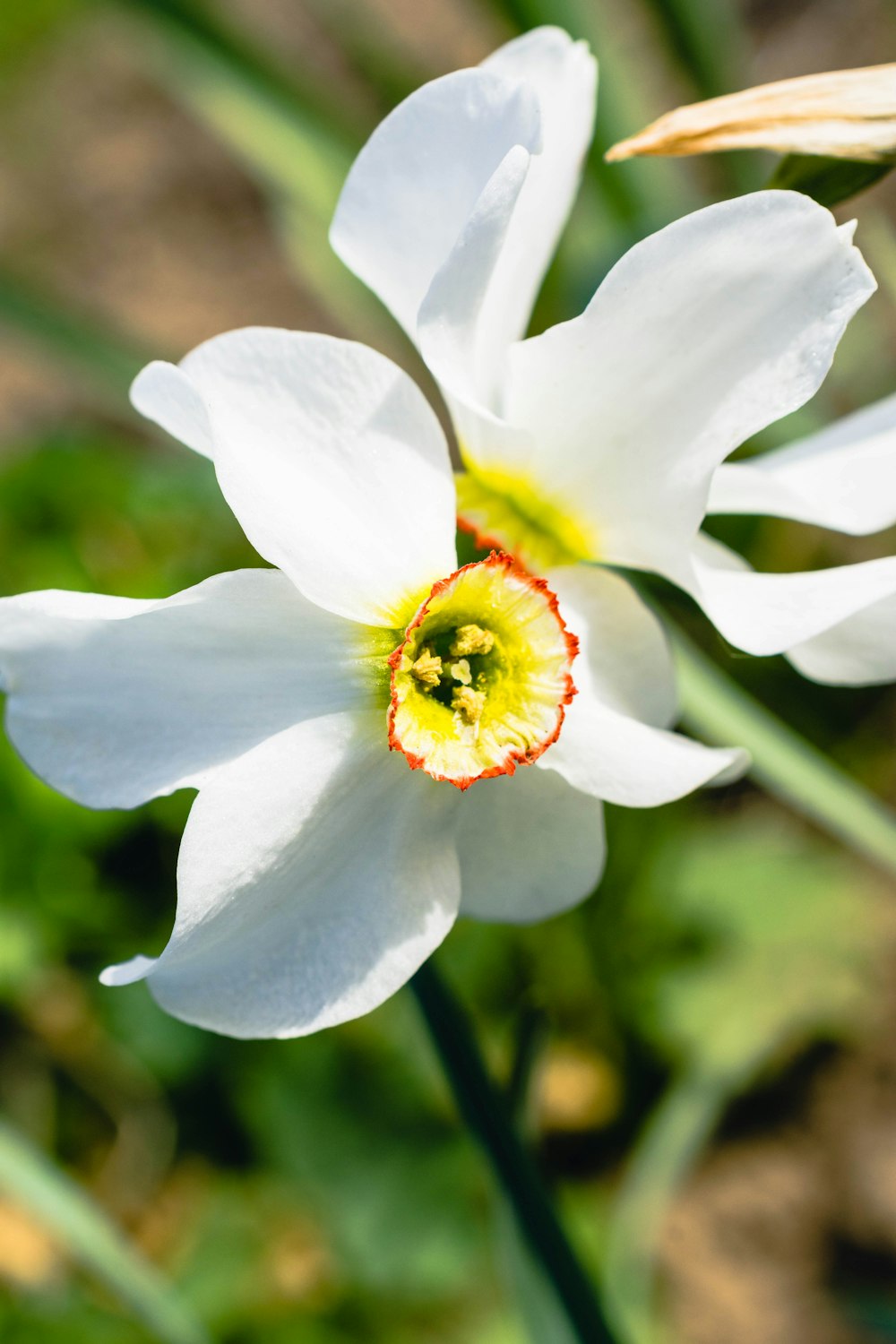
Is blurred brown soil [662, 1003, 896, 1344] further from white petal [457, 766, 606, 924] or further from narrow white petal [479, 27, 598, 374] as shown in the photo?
narrow white petal [479, 27, 598, 374]

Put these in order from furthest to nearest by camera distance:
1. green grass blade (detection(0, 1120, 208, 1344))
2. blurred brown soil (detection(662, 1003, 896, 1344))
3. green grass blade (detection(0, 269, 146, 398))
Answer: blurred brown soil (detection(662, 1003, 896, 1344))
green grass blade (detection(0, 269, 146, 398))
green grass blade (detection(0, 1120, 208, 1344))

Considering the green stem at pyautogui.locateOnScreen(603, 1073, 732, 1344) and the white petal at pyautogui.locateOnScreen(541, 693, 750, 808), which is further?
the green stem at pyautogui.locateOnScreen(603, 1073, 732, 1344)

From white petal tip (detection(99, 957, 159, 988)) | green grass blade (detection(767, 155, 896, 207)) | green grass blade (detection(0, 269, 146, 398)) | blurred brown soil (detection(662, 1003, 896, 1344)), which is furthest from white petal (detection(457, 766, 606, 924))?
blurred brown soil (detection(662, 1003, 896, 1344))

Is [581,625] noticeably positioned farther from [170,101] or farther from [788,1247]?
[170,101]

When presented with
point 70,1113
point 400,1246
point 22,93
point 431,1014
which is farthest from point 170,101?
point 431,1014

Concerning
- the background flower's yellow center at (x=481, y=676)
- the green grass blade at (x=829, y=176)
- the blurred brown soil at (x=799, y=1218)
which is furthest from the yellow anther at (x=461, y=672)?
the blurred brown soil at (x=799, y=1218)

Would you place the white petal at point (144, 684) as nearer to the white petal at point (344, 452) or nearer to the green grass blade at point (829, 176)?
the white petal at point (344, 452)
